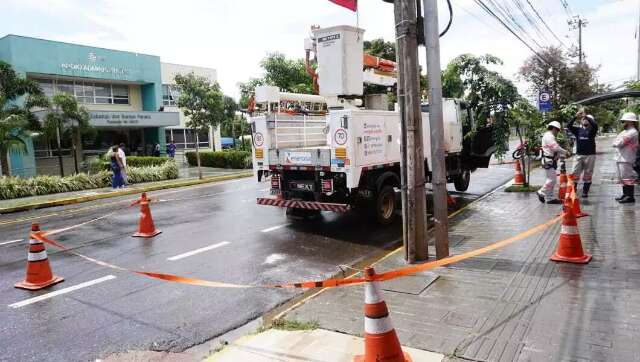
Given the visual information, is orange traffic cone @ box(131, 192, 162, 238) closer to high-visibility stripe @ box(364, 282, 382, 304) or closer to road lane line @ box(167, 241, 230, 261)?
road lane line @ box(167, 241, 230, 261)

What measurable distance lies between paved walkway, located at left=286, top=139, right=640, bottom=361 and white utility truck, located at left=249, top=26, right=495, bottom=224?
2.13 m

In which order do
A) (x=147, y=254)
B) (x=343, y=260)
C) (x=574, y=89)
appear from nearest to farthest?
(x=343, y=260)
(x=147, y=254)
(x=574, y=89)

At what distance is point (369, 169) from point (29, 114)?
57.6 feet

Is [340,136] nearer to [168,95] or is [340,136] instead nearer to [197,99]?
[197,99]

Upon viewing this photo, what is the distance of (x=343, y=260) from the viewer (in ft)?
22.3

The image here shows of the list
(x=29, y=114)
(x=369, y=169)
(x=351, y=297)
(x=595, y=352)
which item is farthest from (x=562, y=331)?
(x=29, y=114)

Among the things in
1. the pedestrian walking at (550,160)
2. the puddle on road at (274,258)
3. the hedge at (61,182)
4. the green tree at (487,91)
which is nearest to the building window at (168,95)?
the hedge at (61,182)

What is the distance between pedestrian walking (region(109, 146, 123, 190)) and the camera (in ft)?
56.8

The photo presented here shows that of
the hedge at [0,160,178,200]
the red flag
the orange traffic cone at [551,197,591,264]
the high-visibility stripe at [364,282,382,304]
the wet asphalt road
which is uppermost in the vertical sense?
the red flag

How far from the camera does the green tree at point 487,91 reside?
456 inches

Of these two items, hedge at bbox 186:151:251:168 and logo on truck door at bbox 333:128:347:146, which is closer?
logo on truck door at bbox 333:128:347:146

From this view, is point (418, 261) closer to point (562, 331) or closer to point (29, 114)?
point (562, 331)

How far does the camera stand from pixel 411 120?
5816 millimetres

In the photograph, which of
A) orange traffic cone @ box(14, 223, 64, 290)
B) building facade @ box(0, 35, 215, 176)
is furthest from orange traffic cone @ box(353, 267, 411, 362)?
building facade @ box(0, 35, 215, 176)
